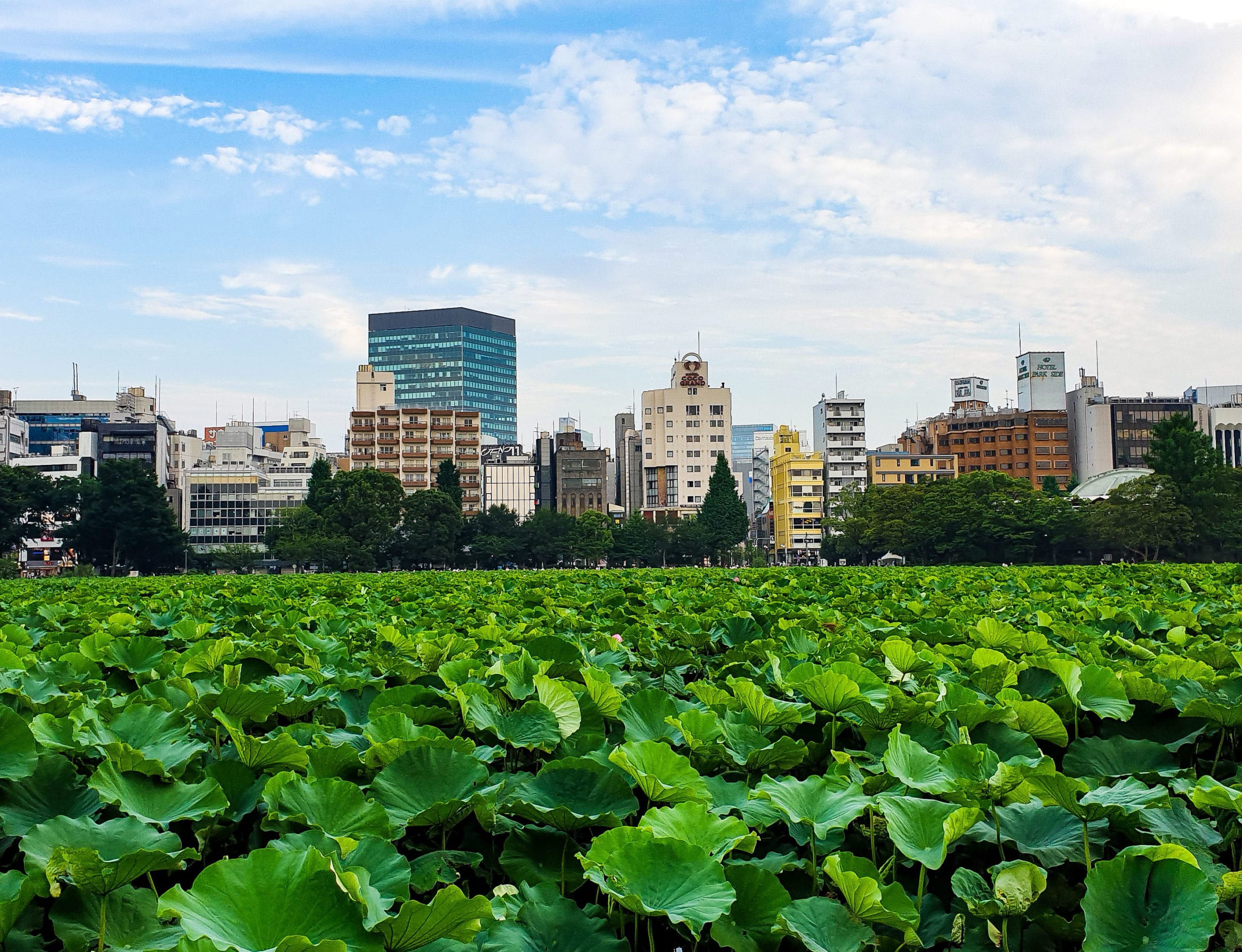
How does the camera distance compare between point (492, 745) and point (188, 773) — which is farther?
point (492, 745)

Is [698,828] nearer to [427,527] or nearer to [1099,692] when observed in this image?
[1099,692]

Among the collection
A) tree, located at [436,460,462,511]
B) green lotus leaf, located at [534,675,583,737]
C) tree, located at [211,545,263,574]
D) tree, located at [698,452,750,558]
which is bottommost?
tree, located at [211,545,263,574]

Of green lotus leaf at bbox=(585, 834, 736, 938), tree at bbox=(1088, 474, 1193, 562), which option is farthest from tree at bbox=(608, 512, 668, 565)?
green lotus leaf at bbox=(585, 834, 736, 938)

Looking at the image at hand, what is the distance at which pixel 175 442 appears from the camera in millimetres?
97750

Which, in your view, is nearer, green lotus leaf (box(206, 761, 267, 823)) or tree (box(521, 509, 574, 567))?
green lotus leaf (box(206, 761, 267, 823))

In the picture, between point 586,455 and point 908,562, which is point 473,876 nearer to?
point 908,562

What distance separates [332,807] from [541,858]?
311 millimetres

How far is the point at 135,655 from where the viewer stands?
9.25 ft

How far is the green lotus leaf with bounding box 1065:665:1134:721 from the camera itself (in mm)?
1918

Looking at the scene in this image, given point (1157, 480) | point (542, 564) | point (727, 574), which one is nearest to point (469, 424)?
point (542, 564)

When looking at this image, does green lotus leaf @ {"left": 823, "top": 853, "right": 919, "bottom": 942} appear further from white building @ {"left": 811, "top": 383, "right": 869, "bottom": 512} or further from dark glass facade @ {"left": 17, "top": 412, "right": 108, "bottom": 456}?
dark glass facade @ {"left": 17, "top": 412, "right": 108, "bottom": 456}

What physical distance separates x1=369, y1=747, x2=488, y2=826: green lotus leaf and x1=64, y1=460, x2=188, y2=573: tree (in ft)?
181

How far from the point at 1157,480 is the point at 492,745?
55.7 metres

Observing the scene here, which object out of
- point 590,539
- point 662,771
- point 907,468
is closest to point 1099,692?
point 662,771
